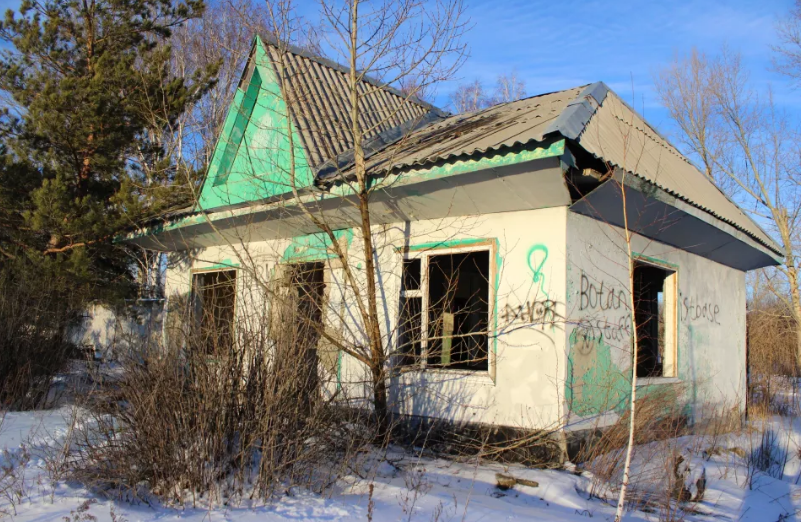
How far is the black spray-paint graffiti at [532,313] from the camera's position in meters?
6.43

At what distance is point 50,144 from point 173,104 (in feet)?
7.52

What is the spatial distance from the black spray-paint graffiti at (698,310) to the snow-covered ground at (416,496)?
202 centimetres

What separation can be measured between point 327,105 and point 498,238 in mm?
3661

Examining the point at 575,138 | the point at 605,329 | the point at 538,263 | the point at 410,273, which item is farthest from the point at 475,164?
the point at 605,329

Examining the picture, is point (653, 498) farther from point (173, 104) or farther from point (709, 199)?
point (173, 104)

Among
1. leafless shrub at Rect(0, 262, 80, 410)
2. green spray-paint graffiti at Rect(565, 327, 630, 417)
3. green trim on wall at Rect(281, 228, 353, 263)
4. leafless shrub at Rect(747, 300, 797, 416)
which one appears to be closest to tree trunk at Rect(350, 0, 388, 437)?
green trim on wall at Rect(281, 228, 353, 263)

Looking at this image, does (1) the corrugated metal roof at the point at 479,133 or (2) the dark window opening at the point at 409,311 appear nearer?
(1) the corrugated metal roof at the point at 479,133

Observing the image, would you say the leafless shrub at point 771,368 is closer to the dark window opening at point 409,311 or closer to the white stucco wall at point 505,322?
the white stucco wall at point 505,322

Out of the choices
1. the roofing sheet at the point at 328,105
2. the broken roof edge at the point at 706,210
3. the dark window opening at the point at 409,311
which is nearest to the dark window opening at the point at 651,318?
the broken roof edge at the point at 706,210

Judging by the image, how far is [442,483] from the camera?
5.46 metres

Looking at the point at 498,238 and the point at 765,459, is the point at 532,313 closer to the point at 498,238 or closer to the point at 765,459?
the point at 498,238

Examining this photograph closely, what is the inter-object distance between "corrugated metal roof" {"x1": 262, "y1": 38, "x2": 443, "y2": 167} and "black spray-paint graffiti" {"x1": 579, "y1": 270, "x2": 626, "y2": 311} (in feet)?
10.1

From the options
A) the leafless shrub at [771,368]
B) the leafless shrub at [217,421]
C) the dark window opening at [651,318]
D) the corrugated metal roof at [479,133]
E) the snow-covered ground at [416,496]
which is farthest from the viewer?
the leafless shrub at [771,368]

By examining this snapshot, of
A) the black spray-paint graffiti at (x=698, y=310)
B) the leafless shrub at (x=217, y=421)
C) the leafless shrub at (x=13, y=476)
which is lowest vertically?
the leafless shrub at (x=13, y=476)
